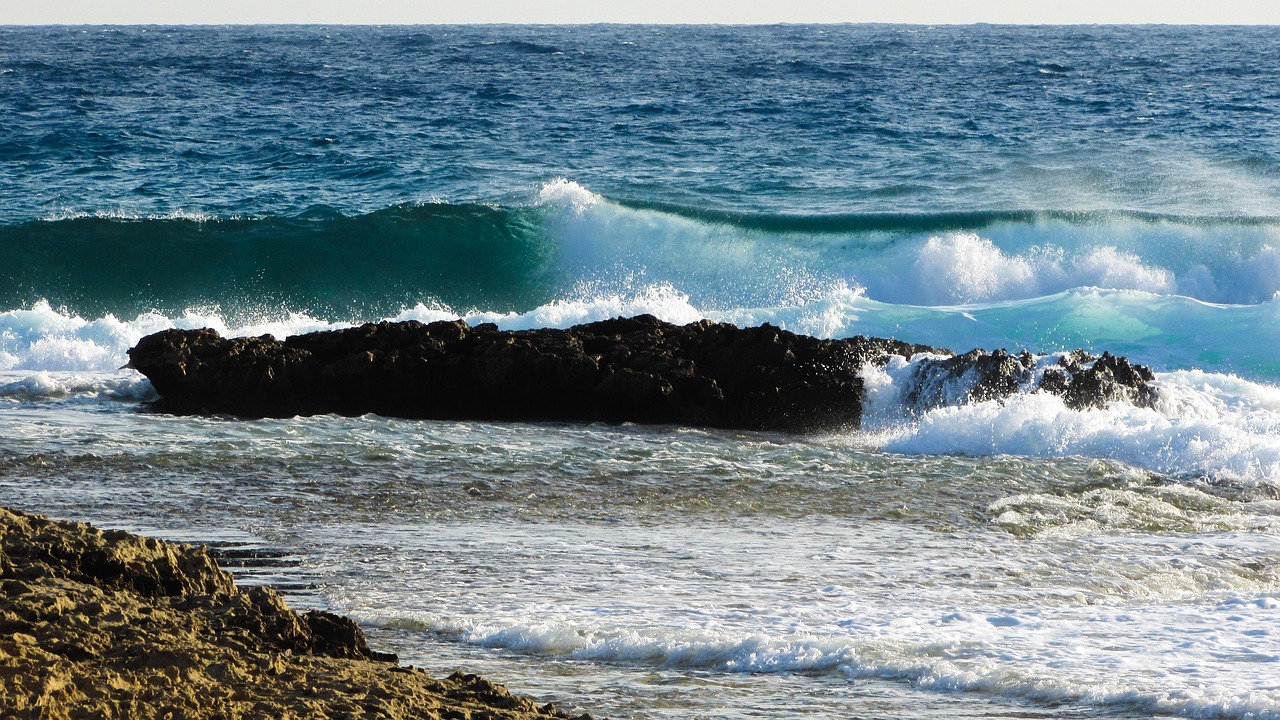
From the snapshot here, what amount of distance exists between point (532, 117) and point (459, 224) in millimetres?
8352

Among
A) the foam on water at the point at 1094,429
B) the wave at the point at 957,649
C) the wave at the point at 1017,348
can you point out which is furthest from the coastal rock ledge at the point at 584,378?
the wave at the point at 957,649

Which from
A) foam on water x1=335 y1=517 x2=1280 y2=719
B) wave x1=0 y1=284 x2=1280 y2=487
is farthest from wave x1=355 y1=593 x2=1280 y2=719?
wave x1=0 y1=284 x2=1280 y2=487

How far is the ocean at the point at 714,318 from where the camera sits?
4996 millimetres

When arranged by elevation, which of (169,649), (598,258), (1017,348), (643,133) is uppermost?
(643,133)

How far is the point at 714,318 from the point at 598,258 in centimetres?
446

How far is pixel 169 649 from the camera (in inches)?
137

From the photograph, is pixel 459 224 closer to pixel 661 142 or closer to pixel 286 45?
pixel 661 142

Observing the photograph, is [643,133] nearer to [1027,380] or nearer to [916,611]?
[1027,380]

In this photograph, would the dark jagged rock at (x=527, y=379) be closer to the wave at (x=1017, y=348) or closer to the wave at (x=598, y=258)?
the wave at (x=1017, y=348)

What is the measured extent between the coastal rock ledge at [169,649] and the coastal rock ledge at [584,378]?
5.41m

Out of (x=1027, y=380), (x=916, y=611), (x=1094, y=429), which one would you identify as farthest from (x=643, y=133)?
(x=916, y=611)

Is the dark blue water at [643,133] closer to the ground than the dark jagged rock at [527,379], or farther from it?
farther from it

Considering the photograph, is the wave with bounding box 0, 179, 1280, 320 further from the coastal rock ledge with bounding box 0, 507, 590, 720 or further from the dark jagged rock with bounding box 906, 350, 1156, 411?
the coastal rock ledge with bounding box 0, 507, 590, 720

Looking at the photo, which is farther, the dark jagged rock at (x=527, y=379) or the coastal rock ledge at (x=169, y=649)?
the dark jagged rock at (x=527, y=379)
